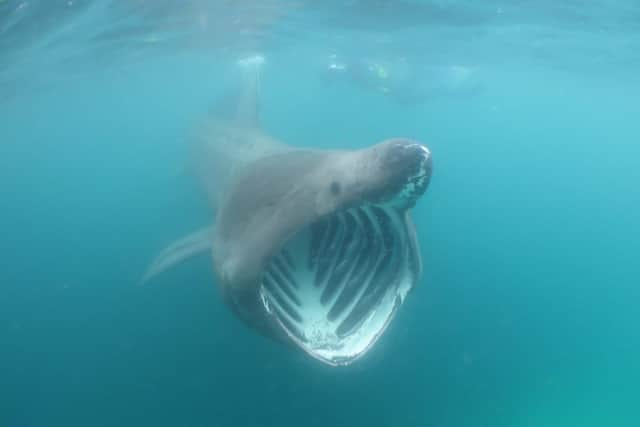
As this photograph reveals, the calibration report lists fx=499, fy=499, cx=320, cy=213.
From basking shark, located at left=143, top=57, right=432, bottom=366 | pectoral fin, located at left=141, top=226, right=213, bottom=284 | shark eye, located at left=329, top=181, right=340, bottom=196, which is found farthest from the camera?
pectoral fin, located at left=141, top=226, right=213, bottom=284

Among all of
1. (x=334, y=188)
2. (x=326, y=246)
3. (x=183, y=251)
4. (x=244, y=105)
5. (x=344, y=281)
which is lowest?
(x=344, y=281)

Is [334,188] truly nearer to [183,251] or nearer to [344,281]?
[344,281]

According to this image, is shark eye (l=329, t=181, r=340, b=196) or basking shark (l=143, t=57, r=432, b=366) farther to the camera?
shark eye (l=329, t=181, r=340, b=196)

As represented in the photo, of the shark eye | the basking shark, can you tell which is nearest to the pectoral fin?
the basking shark

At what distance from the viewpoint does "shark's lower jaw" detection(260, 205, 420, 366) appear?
4297 millimetres

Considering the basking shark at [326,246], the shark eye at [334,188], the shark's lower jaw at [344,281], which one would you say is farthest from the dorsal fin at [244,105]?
the shark eye at [334,188]

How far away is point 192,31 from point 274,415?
751 inches

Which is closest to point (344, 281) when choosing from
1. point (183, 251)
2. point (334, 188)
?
point (334, 188)

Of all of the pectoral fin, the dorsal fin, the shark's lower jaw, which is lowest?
the shark's lower jaw

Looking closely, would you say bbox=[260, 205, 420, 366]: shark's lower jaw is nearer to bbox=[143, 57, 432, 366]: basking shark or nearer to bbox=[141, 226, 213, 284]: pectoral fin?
bbox=[143, 57, 432, 366]: basking shark

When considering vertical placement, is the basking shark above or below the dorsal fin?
below

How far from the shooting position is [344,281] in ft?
16.7

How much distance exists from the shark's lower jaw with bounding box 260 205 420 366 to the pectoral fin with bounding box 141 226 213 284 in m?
2.36

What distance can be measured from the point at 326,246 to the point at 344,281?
57 cm
